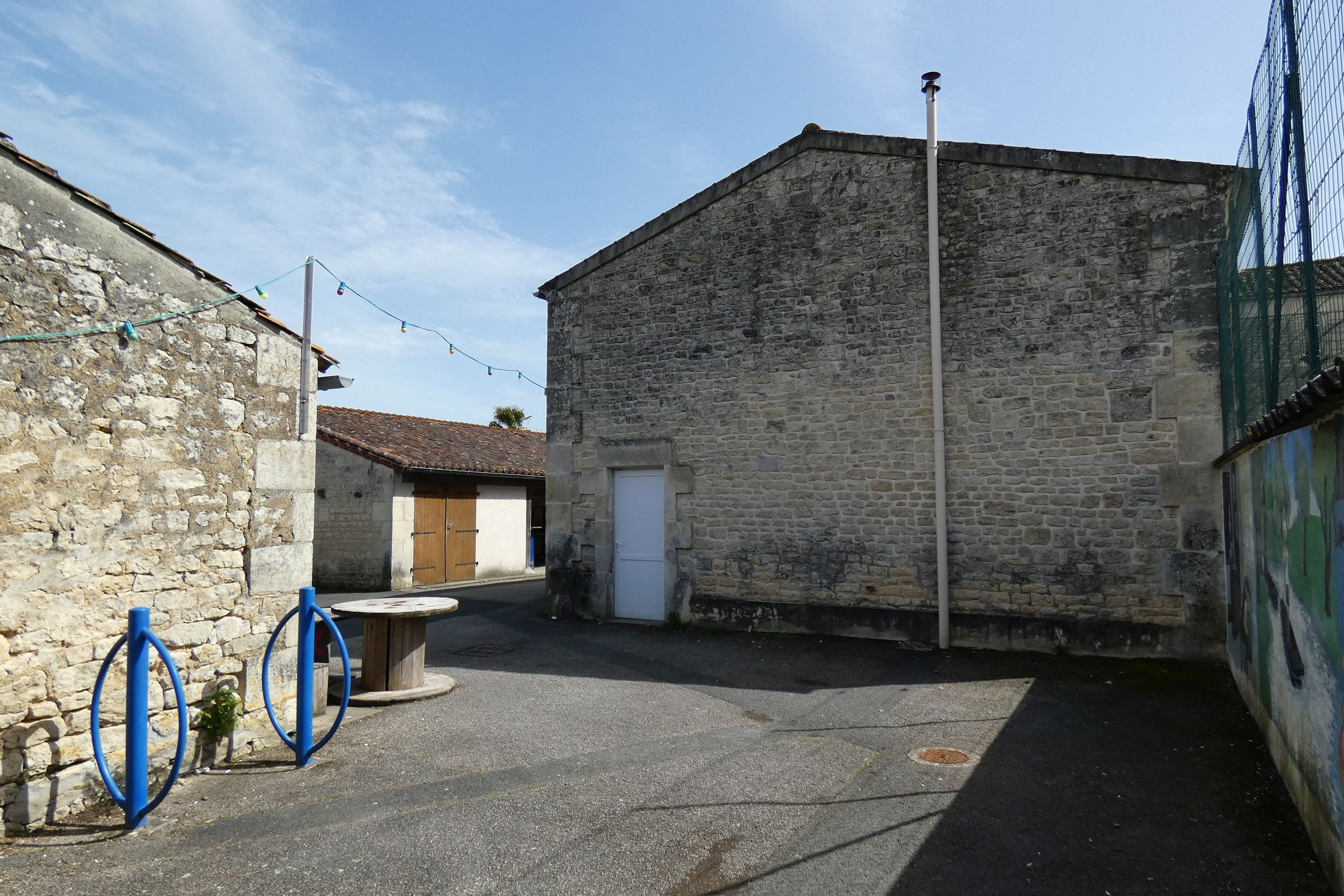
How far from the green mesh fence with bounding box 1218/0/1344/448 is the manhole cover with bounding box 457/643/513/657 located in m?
6.95

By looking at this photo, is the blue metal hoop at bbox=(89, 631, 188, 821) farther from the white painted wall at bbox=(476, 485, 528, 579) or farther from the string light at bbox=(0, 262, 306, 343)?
the white painted wall at bbox=(476, 485, 528, 579)

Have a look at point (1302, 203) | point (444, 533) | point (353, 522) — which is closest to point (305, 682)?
point (1302, 203)

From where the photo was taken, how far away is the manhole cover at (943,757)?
4.71 m

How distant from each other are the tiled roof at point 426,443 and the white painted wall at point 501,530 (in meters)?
0.65

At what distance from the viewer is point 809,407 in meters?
9.05

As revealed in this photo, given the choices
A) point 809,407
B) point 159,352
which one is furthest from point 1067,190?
point 159,352

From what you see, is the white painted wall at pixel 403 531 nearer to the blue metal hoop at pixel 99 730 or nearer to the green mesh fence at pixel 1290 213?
the blue metal hoop at pixel 99 730

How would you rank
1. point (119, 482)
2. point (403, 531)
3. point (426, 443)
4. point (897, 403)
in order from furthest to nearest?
point (426, 443) < point (403, 531) < point (897, 403) < point (119, 482)

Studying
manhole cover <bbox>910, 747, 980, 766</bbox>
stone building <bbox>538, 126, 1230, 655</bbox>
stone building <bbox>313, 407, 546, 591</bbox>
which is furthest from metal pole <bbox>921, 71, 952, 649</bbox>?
stone building <bbox>313, 407, 546, 591</bbox>

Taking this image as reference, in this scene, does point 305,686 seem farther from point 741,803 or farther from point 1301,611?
point 1301,611

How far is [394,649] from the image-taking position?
641 cm

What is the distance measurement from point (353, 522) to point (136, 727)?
11.0 meters

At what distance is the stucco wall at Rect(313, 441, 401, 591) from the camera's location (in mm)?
13930

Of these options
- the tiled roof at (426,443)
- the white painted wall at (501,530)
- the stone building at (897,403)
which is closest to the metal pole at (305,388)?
the stone building at (897,403)
